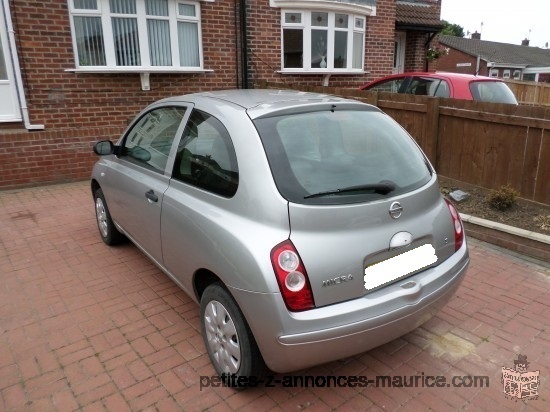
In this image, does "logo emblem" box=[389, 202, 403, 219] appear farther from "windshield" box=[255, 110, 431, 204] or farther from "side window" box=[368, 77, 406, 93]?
"side window" box=[368, 77, 406, 93]

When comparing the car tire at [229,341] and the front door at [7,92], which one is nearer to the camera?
the car tire at [229,341]

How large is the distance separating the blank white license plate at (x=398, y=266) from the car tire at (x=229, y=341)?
72 centimetres

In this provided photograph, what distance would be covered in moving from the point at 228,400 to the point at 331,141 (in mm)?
1641

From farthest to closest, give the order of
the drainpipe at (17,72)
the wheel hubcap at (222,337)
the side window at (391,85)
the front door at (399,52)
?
1. the front door at (399,52)
2. the side window at (391,85)
3. the drainpipe at (17,72)
4. the wheel hubcap at (222,337)

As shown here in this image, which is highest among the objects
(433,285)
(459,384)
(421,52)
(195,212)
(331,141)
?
(421,52)

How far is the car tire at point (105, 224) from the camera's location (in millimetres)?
4551

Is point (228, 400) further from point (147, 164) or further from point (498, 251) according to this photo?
Answer: point (498, 251)

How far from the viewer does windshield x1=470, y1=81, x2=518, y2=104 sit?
6.89 m

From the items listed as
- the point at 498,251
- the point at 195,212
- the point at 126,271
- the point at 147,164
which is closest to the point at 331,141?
the point at 195,212

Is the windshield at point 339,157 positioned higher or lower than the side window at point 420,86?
lower

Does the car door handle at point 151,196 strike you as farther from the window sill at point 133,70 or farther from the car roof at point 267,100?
the window sill at point 133,70

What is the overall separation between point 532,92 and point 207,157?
1497 centimetres

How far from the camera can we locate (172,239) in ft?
9.84

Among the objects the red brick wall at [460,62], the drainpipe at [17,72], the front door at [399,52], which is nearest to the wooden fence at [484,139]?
the drainpipe at [17,72]
